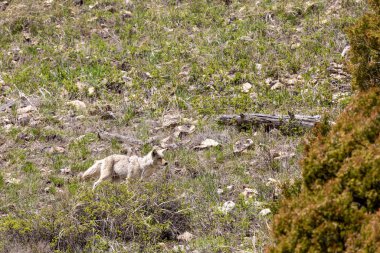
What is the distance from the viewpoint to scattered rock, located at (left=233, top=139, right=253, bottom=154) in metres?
7.79

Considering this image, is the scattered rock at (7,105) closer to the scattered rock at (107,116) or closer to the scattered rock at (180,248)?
the scattered rock at (107,116)

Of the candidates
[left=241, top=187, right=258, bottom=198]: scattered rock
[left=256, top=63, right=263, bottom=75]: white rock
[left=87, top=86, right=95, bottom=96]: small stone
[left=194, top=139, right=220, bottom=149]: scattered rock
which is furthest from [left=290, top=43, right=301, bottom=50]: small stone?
[left=241, top=187, right=258, bottom=198]: scattered rock

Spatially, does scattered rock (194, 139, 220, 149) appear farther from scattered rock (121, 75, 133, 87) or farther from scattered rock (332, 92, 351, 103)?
scattered rock (121, 75, 133, 87)

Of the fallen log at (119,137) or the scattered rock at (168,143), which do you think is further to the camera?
the fallen log at (119,137)

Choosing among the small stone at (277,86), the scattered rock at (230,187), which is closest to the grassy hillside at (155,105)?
the scattered rock at (230,187)

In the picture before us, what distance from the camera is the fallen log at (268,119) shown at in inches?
315

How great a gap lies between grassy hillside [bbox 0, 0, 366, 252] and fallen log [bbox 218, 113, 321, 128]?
0.15m

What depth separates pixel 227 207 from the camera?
21.2 feet

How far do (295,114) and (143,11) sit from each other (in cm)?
484

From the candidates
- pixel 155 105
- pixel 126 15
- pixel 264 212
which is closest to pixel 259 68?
pixel 155 105

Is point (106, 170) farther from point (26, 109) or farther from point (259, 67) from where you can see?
point (259, 67)

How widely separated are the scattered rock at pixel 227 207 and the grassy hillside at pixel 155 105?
0.14 feet

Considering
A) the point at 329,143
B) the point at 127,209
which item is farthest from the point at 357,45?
the point at 127,209

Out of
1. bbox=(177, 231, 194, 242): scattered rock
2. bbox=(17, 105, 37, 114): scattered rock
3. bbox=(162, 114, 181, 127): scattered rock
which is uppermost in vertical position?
bbox=(177, 231, 194, 242): scattered rock
